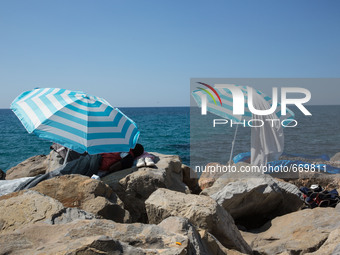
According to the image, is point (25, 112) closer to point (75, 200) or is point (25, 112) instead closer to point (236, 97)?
point (75, 200)

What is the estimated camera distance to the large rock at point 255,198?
4.67m

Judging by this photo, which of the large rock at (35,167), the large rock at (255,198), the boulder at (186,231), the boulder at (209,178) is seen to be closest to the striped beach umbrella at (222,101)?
the boulder at (209,178)

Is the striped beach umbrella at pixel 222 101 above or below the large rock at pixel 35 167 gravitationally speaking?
above

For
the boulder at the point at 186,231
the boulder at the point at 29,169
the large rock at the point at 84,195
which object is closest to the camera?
the boulder at the point at 186,231

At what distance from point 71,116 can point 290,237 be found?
3794 millimetres

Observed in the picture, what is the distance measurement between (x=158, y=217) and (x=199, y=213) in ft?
1.45

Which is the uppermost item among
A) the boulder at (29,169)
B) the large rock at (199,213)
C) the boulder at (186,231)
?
the boulder at (186,231)

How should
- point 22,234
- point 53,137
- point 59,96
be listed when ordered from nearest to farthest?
point 22,234 → point 53,137 → point 59,96

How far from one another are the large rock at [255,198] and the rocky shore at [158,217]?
15 mm

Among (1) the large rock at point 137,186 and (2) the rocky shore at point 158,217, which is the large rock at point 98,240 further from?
(1) the large rock at point 137,186

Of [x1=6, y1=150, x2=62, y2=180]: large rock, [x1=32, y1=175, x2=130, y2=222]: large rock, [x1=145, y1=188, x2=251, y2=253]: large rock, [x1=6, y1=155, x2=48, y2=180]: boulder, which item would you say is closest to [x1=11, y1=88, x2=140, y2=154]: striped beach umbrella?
[x1=6, y1=150, x2=62, y2=180]: large rock

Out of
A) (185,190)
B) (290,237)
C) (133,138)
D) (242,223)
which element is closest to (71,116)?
(133,138)

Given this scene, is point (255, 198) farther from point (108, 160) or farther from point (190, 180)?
point (108, 160)

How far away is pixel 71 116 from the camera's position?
18.2ft
